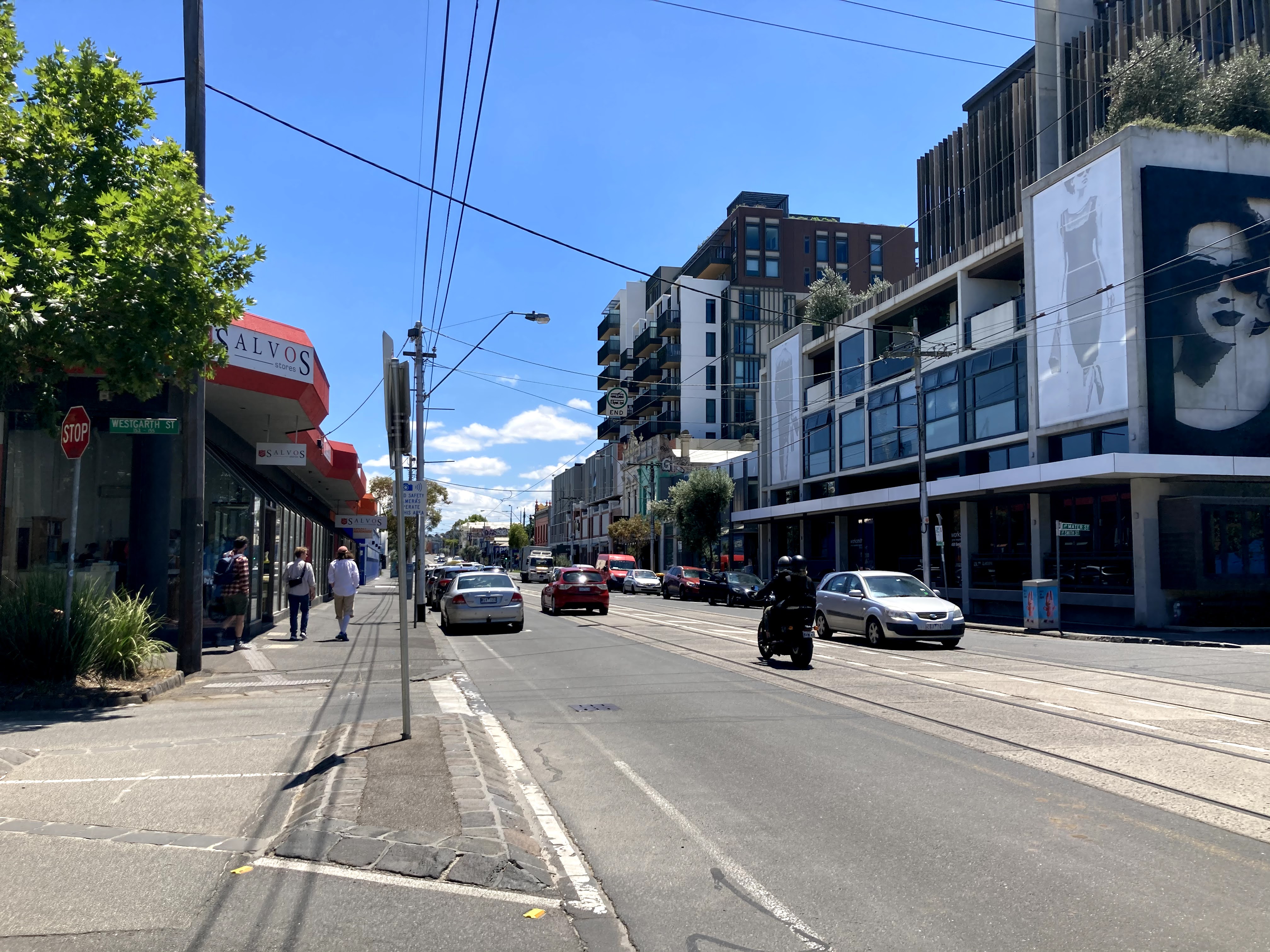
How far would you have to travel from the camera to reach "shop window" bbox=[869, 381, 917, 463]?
3897 centimetres

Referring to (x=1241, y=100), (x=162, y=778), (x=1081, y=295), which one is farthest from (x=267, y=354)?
(x=1241, y=100)

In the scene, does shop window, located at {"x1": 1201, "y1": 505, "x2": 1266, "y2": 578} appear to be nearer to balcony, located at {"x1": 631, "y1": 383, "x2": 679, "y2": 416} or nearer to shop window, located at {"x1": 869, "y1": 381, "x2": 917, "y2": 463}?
shop window, located at {"x1": 869, "y1": 381, "x2": 917, "y2": 463}

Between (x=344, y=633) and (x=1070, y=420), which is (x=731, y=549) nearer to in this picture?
(x=1070, y=420)

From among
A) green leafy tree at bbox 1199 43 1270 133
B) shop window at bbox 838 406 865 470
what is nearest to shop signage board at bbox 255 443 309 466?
green leafy tree at bbox 1199 43 1270 133

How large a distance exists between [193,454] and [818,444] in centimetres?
3903

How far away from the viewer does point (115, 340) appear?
988 cm

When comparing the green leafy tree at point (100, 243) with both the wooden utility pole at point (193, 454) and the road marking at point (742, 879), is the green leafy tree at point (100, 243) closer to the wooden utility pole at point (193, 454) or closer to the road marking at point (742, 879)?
the wooden utility pole at point (193, 454)

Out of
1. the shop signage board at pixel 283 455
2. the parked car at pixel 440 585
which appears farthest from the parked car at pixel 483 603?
the parked car at pixel 440 585

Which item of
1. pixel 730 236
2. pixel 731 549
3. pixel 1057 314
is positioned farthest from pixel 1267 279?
pixel 730 236

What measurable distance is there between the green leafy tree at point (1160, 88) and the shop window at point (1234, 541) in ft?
38.7

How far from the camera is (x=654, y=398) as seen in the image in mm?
79125

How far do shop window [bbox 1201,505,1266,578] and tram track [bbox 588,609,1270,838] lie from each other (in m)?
15.6

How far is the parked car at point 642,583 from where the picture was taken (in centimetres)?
5144

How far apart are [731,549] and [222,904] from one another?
55.8 meters
